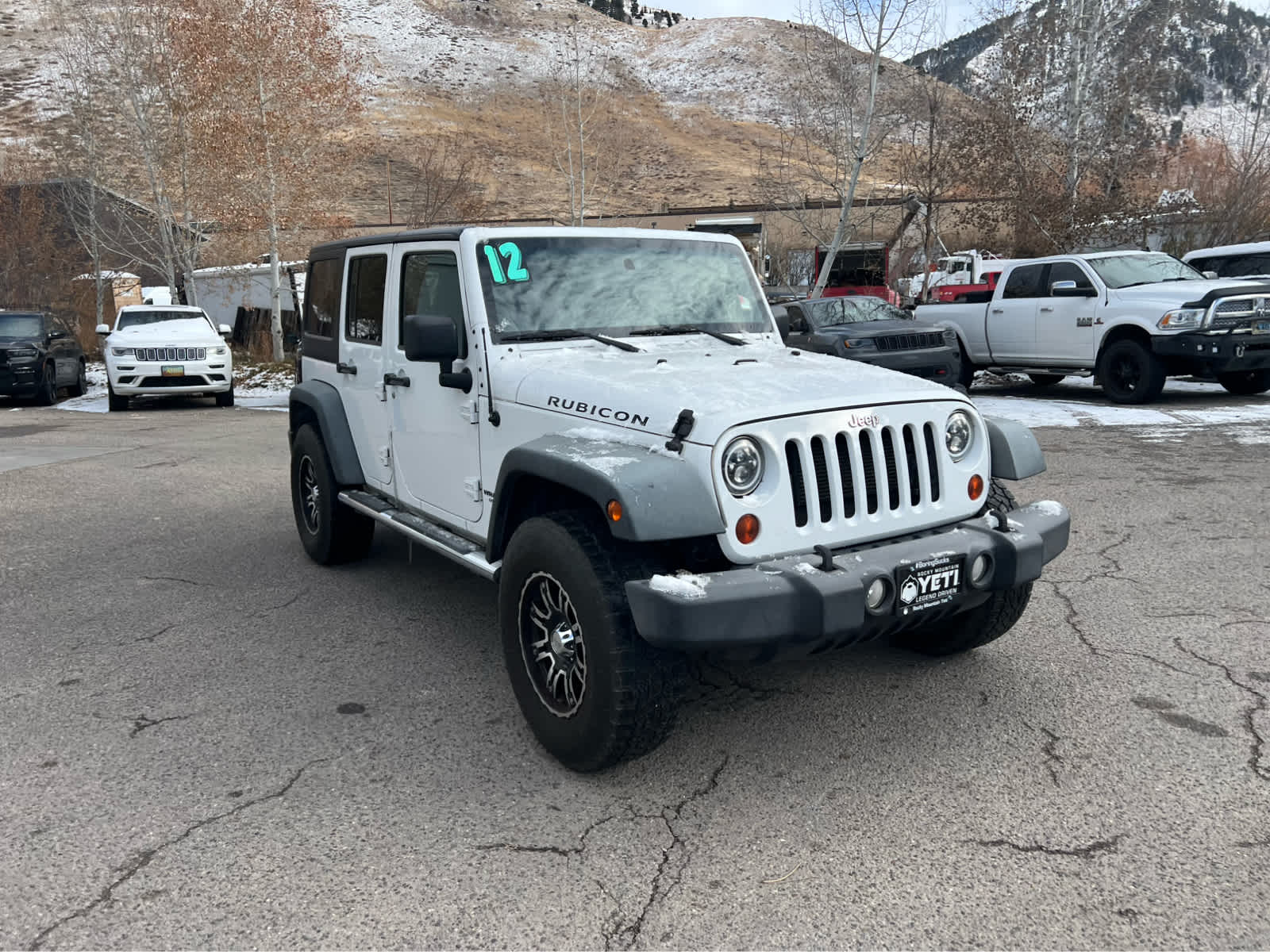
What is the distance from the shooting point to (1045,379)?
1535cm

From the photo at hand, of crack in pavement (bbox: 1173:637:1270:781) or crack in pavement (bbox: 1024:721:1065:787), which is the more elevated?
crack in pavement (bbox: 1173:637:1270:781)

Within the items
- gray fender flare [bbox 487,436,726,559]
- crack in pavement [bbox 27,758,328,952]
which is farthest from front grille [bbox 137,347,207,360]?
gray fender flare [bbox 487,436,726,559]

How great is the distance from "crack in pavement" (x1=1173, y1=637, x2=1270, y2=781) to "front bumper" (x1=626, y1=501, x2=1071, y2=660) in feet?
3.36

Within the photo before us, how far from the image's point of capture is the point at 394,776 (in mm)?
3365

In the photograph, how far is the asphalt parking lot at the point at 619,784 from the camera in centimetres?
259

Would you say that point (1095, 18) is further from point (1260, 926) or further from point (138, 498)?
point (1260, 926)

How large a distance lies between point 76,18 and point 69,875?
3025cm

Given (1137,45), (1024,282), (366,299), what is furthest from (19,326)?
(1137,45)

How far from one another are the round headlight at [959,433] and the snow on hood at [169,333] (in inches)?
579

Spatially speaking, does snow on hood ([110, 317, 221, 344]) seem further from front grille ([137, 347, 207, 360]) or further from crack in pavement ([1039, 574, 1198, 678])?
crack in pavement ([1039, 574, 1198, 678])

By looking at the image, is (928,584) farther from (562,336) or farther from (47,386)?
(47,386)

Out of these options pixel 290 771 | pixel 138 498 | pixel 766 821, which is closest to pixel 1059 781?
pixel 766 821

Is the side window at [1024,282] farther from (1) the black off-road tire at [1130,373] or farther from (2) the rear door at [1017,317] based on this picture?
(1) the black off-road tire at [1130,373]

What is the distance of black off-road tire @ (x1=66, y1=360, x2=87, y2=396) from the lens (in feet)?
→ 63.3
